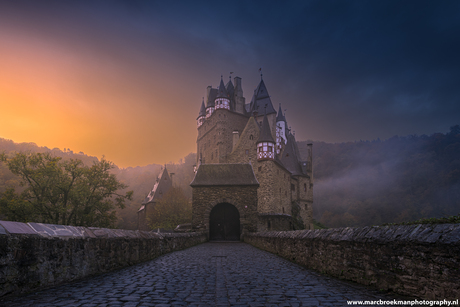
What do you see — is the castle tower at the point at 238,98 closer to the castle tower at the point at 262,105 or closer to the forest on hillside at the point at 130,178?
the castle tower at the point at 262,105

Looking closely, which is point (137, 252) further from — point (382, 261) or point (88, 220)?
point (88, 220)

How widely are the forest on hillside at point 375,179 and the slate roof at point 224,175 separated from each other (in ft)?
97.7

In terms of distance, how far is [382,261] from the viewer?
13.9ft

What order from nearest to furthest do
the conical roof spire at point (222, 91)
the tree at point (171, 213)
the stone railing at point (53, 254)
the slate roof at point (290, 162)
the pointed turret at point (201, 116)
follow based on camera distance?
the stone railing at point (53, 254) < the tree at point (171, 213) < the slate roof at point (290, 162) < the conical roof spire at point (222, 91) < the pointed turret at point (201, 116)

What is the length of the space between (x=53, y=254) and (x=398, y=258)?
464cm

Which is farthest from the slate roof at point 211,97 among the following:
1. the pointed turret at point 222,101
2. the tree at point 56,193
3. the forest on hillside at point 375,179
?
the tree at point 56,193

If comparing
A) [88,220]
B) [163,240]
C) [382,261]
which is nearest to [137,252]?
[163,240]

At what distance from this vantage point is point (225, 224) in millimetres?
23688

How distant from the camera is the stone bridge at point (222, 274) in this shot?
3434 mm

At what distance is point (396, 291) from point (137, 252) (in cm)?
602

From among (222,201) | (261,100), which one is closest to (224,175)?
(222,201)

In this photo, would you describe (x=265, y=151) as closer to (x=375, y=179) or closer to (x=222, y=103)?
(x=222, y=103)

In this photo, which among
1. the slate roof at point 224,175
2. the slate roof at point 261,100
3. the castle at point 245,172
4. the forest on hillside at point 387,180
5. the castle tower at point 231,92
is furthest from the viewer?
the forest on hillside at point 387,180

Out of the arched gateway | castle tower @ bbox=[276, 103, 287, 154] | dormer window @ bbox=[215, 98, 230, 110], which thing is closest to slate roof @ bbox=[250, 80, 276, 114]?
castle tower @ bbox=[276, 103, 287, 154]
